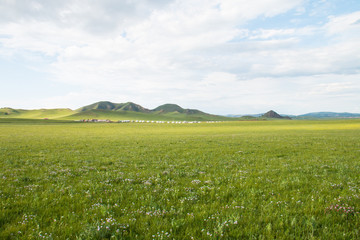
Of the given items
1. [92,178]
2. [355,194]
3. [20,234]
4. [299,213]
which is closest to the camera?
[20,234]

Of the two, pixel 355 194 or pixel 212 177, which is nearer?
pixel 355 194

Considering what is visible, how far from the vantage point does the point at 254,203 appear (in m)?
7.38

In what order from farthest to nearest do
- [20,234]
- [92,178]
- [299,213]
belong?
[92,178] < [299,213] < [20,234]

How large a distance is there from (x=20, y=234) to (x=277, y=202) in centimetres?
830

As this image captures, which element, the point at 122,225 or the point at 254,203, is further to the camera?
the point at 254,203

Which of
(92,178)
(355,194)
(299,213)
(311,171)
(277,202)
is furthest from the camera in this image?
(311,171)

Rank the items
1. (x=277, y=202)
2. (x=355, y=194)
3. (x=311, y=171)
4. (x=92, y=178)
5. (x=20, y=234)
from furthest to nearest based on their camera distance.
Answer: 1. (x=311, y=171)
2. (x=92, y=178)
3. (x=355, y=194)
4. (x=277, y=202)
5. (x=20, y=234)

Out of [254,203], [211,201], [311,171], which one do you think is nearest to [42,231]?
[211,201]

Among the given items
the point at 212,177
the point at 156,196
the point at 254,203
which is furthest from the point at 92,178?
the point at 254,203

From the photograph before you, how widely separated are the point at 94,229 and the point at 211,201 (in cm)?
428

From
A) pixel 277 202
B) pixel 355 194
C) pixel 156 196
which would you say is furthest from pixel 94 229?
pixel 355 194

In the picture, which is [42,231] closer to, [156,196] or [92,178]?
[156,196]

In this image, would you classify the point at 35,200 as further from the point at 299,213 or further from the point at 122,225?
the point at 299,213

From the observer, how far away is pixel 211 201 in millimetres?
7652
